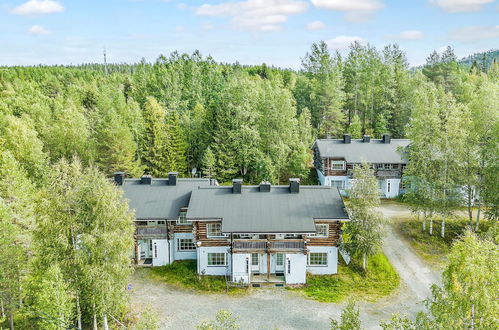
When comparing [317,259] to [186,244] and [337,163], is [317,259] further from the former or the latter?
[337,163]

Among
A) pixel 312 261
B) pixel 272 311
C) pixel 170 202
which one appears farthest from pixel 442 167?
pixel 170 202

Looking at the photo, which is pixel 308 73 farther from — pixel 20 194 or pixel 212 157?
pixel 20 194

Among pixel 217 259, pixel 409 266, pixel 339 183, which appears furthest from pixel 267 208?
pixel 339 183

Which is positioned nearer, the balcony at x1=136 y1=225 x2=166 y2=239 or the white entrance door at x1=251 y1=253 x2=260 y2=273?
the white entrance door at x1=251 y1=253 x2=260 y2=273

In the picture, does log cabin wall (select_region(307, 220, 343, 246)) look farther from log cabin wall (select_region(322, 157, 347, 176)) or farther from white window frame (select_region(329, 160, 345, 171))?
white window frame (select_region(329, 160, 345, 171))

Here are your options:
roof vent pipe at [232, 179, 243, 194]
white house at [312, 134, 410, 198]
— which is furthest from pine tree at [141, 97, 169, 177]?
white house at [312, 134, 410, 198]

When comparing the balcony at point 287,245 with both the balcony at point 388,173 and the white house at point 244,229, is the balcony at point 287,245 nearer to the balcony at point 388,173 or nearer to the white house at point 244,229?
the white house at point 244,229

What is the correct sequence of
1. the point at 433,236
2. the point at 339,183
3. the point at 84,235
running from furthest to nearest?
the point at 339,183
the point at 433,236
the point at 84,235
